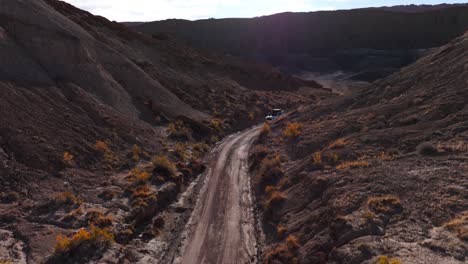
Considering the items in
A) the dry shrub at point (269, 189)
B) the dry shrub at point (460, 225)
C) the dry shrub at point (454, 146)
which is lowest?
the dry shrub at point (269, 189)

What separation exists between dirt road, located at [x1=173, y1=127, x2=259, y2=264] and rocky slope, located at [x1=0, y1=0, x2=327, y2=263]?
2257mm

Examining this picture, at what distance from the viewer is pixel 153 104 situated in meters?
45.8

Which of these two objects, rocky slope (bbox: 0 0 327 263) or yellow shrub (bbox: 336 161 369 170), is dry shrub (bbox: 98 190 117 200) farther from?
yellow shrub (bbox: 336 161 369 170)

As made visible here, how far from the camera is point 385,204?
18891 millimetres

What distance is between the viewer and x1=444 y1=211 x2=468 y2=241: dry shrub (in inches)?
589

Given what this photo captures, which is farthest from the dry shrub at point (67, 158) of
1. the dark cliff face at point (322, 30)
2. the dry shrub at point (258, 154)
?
the dark cliff face at point (322, 30)

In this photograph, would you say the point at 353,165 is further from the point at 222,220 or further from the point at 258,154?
the point at 258,154

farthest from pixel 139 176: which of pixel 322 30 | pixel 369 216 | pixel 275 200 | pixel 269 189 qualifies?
pixel 322 30

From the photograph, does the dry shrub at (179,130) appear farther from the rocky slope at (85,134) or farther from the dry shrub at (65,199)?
the dry shrub at (65,199)

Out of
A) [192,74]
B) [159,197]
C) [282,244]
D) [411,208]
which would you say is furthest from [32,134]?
[192,74]

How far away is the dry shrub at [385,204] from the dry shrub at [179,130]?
24900mm

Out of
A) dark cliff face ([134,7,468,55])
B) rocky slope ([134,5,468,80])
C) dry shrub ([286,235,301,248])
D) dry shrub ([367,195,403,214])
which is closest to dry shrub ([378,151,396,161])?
dry shrub ([367,195,403,214])

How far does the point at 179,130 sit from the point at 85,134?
12126mm

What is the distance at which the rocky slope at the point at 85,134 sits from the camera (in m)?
21.5
